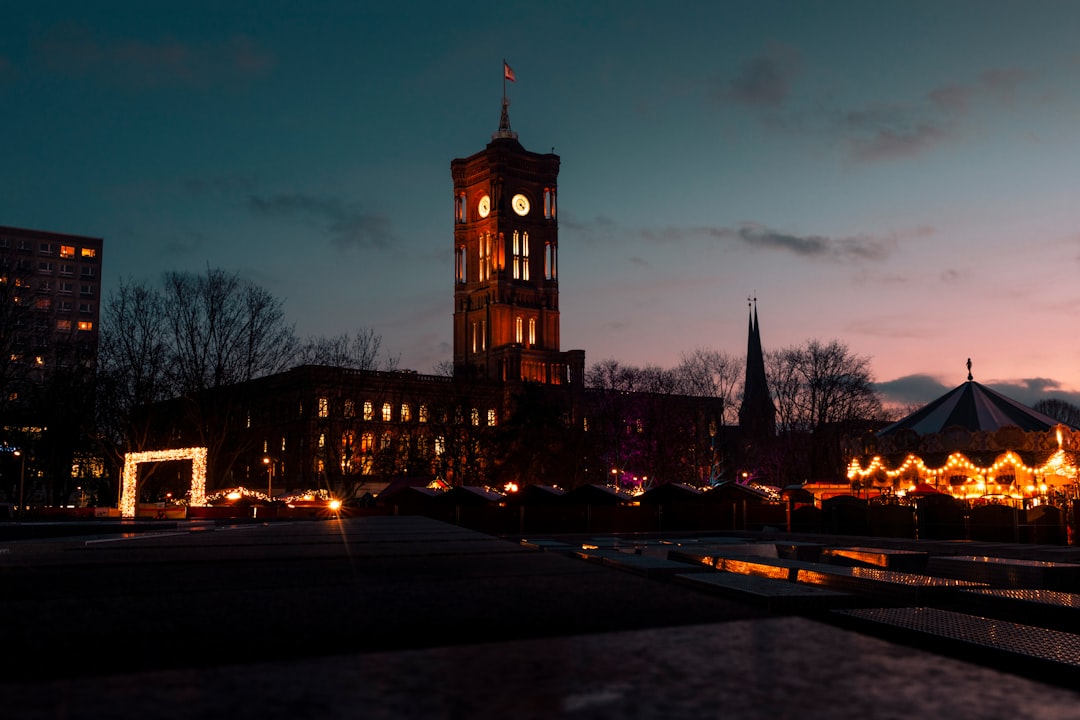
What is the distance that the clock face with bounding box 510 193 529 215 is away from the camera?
5669 inches

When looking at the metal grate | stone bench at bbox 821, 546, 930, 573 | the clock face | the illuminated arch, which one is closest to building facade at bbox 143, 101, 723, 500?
the clock face

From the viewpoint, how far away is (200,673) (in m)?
1.99

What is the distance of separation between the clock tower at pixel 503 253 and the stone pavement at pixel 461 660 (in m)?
127

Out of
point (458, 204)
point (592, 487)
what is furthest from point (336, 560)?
point (458, 204)

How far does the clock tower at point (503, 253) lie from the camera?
137 metres

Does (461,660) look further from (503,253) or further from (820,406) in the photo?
(503,253)

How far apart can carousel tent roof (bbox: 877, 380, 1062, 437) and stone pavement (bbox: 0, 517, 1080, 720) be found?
41318 millimetres

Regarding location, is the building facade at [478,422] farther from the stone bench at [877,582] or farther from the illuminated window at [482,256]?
the stone bench at [877,582]

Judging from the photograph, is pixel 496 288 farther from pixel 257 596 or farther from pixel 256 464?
pixel 257 596

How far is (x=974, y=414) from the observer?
41.9 metres

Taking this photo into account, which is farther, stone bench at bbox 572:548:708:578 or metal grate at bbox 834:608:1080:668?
stone bench at bbox 572:548:708:578

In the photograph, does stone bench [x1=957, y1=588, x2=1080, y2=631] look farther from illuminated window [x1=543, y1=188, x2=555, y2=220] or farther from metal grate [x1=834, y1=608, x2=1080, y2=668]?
illuminated window [x1=543, y1=188, x2=555, y2=220]

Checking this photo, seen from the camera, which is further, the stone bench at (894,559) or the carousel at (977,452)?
the carousel at (977,452)

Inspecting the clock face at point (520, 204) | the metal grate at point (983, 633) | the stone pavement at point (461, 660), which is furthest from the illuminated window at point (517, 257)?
the stone pavement at point (461, 660)
